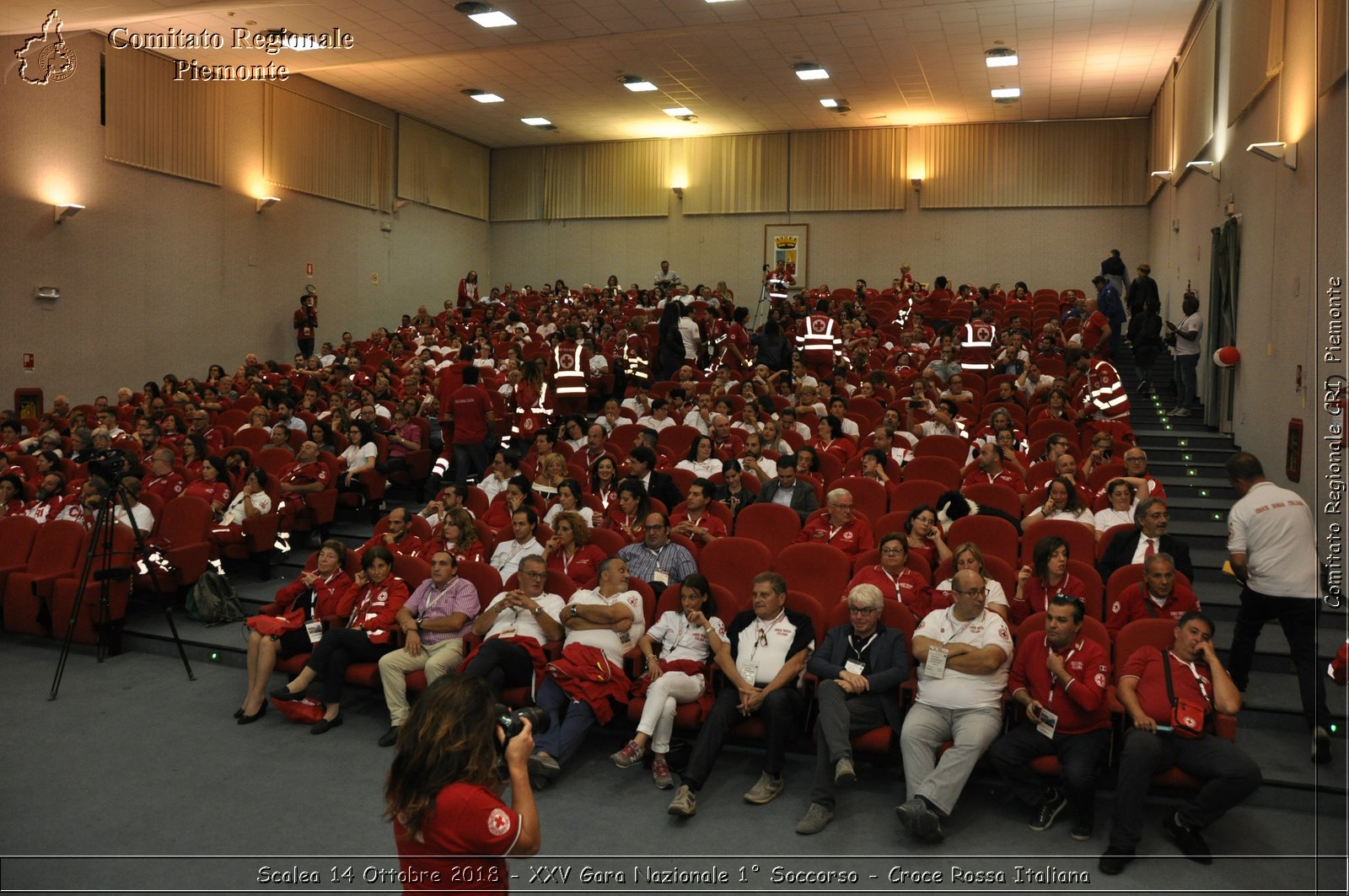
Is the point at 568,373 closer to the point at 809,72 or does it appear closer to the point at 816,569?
the point at 816,569

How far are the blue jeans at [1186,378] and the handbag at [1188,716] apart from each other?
733 cm

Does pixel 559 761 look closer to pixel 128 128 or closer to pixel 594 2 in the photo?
pixel 594 2

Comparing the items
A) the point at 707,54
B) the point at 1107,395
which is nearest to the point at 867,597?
the point at 1107,395

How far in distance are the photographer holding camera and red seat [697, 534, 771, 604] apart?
3.42 metres

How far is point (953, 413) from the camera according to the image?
864 centimetres

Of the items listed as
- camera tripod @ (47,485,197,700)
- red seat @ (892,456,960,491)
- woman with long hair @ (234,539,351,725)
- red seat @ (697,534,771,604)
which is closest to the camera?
woman with long hair @ (234,539,351,725)

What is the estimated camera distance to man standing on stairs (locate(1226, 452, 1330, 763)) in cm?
463

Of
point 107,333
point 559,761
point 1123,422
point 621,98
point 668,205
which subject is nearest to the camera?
point 559,761

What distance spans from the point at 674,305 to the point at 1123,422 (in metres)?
5.19

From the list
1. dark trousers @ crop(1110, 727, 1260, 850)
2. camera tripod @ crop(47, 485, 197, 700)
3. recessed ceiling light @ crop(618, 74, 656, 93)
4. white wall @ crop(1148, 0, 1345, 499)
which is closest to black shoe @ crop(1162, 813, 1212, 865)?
dark trousers @ crop(1110, 727, 1260, 850)

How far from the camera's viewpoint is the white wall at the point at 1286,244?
614cm

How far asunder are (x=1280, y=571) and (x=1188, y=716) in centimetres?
107

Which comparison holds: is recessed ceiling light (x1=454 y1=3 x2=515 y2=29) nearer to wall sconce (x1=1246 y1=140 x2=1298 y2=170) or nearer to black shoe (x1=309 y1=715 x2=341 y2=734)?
wall sconce (x1=1246 y1=140 x2=1298 y2=170)

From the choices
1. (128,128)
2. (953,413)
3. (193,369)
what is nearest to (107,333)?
(193,369)
